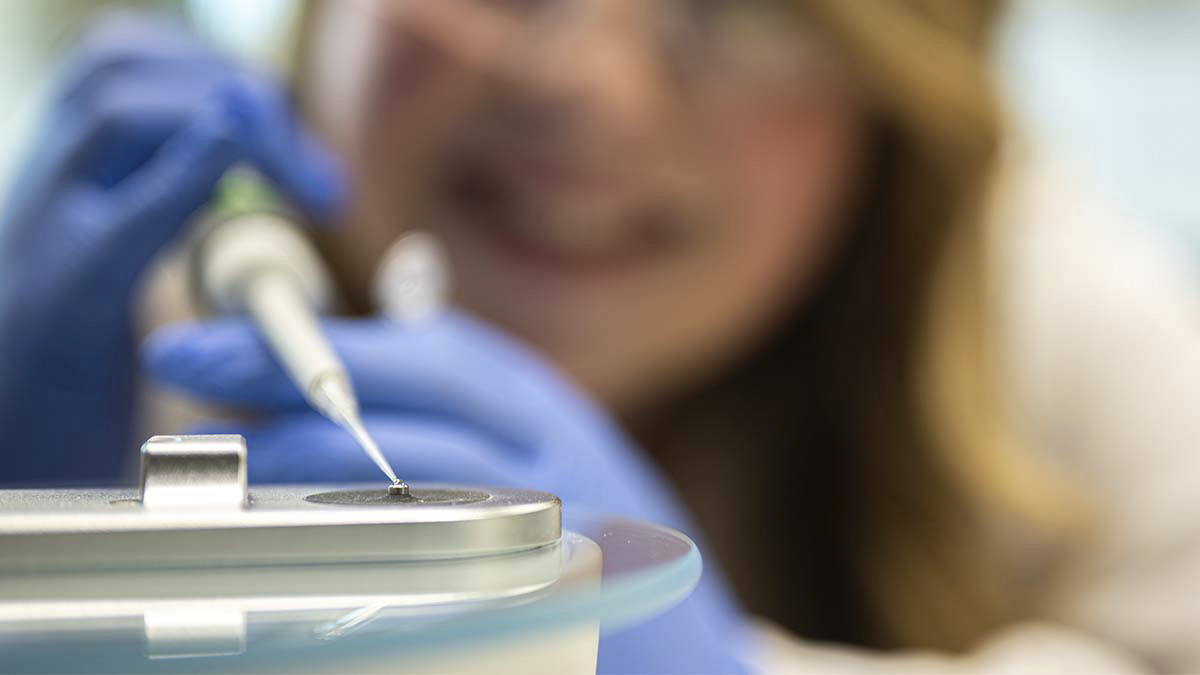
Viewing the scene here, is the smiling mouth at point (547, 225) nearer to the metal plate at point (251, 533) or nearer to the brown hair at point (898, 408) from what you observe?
the brown hair at point (898, 408)

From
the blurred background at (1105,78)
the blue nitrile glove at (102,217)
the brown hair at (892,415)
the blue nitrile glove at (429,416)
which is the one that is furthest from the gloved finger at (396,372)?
the blurred background at (1105,78)

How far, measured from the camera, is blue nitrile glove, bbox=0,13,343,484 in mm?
496

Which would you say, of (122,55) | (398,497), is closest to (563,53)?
(122,55)

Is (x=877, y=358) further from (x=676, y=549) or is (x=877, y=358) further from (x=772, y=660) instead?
(x=676, y=549)

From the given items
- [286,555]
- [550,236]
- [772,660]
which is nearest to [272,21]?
[550,236]

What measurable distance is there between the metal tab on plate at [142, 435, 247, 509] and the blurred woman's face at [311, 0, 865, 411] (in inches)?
22.6

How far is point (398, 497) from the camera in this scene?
144 millimetres

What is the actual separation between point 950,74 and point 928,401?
245 millimetres

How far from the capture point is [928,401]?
81 centimetres

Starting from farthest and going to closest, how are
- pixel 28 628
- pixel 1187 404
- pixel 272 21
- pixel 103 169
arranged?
pixel 272 21, pixel 1187 404, pixel 103 169, pixel 28 628

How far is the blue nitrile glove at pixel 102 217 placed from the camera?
1.63 ft

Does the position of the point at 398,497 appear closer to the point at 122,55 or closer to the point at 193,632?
the point at 193,632

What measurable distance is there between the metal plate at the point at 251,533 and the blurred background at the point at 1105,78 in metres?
1.57

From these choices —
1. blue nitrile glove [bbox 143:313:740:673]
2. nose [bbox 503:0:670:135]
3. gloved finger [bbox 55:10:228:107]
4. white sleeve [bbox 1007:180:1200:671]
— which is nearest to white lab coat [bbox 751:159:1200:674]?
white sleeve [bbox 1007:180:1200:671]
